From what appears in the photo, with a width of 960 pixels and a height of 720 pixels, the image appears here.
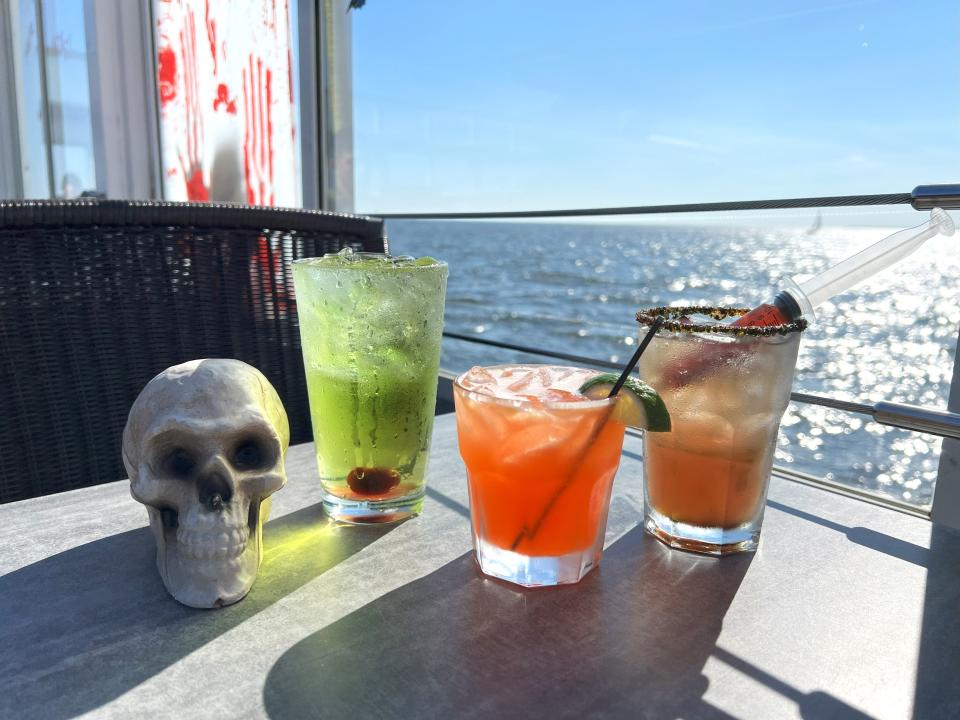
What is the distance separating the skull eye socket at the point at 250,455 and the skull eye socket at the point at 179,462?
0.03 m

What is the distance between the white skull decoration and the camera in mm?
440

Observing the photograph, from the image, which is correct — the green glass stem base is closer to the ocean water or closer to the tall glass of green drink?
the tall glass of green drink

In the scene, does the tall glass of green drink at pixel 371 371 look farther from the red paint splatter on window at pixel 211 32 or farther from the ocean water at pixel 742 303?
the ocean water at pixel 742 303

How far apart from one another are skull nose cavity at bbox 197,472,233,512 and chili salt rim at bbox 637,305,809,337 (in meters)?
0.33

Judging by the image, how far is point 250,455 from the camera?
486mm

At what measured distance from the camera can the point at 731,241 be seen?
1709 inches

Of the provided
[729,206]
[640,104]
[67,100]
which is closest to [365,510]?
[729,206]

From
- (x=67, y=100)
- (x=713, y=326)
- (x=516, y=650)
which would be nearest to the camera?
(x=516, y=650)

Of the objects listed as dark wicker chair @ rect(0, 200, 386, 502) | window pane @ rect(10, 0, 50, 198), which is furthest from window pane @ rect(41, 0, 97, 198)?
dark wicker chair @ rect(0, 200, 386, 502)

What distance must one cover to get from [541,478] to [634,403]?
85 mm

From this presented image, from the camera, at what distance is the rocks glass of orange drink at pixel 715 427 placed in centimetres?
51

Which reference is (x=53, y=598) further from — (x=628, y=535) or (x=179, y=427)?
(x=628, y=535)

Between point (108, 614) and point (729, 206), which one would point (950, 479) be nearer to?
point (729, 206)

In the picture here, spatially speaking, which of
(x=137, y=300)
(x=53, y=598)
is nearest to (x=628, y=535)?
(x=53, y=598)
